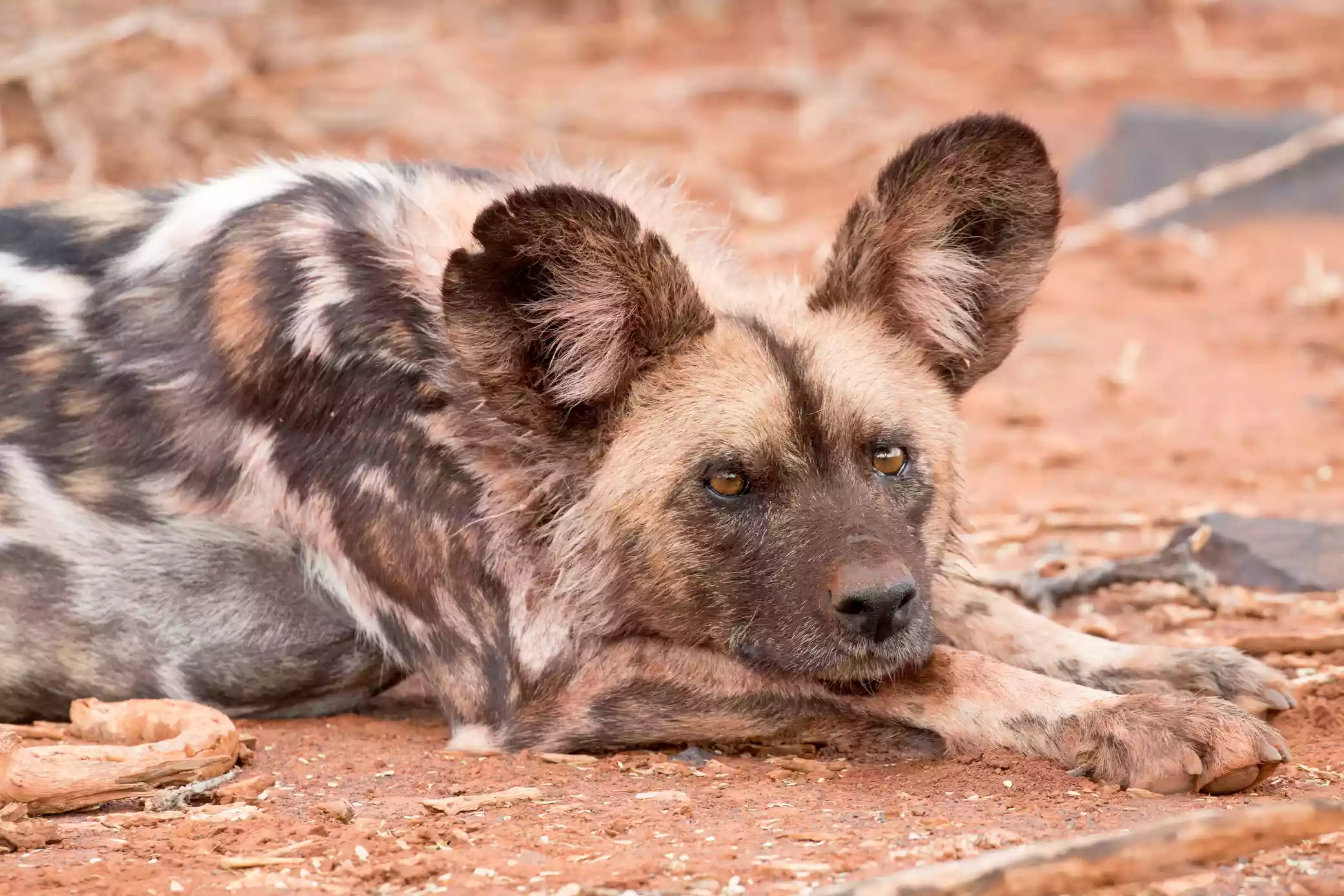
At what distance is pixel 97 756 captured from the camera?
9.89 ft

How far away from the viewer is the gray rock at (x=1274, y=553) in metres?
4.21

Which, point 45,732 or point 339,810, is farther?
point 45,732

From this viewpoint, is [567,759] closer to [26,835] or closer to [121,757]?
[121,757]

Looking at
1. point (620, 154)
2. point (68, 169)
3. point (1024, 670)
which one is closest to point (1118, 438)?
point (1024, 670)

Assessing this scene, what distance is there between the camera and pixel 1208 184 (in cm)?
823

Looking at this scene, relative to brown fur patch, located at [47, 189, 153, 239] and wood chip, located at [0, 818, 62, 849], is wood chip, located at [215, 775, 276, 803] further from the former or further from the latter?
brown fur patch, located at [47, 189, 153, 239]

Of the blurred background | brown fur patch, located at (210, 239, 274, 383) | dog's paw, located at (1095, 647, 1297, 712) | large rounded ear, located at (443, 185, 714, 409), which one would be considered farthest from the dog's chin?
the blurred background

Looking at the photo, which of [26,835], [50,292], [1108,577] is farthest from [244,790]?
[1108,577]

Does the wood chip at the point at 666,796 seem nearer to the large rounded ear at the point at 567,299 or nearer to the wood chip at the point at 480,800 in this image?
the wood chip at the point at 480,800

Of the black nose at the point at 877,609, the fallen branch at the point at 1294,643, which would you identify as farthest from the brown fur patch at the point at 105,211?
the fallen branch at the point at 1294,643

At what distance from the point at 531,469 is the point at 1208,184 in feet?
19.0

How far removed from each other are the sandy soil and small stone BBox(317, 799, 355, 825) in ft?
0.11

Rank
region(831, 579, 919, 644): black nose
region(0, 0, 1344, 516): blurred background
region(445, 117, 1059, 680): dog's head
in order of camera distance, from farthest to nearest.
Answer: region(0, 0, 1344, 516): blurred background
region(445, 117, 1059, 680): dog's head
region(831, 579, 919, 644): black nose

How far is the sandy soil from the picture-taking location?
8.63 feet
